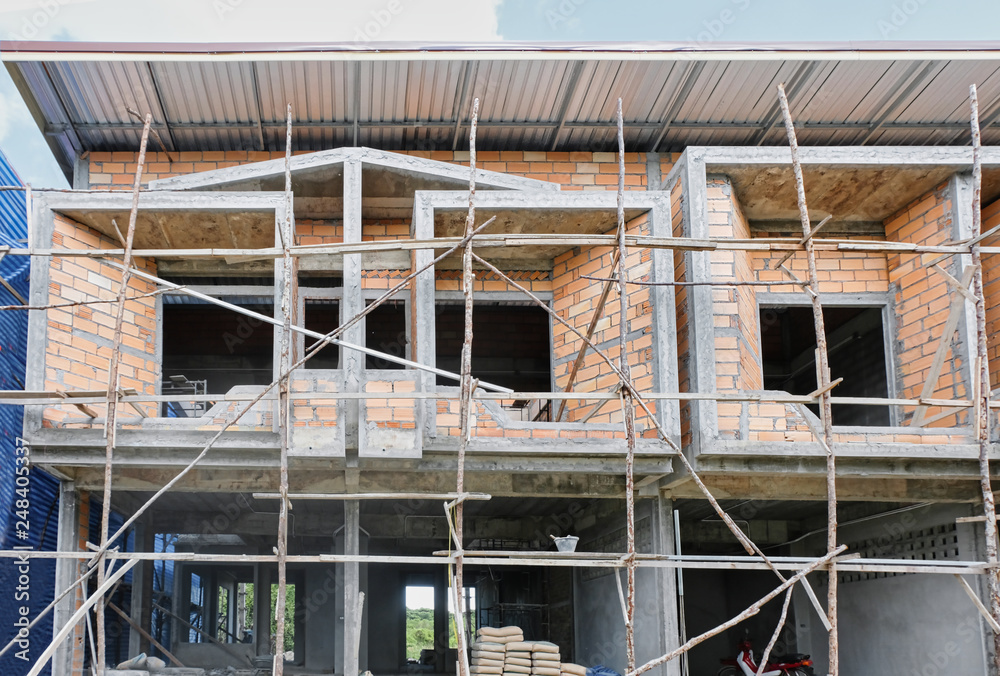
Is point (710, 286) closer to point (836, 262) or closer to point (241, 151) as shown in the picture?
point (836, 262)

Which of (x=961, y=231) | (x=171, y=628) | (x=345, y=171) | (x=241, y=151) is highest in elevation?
(x=241, y=151)

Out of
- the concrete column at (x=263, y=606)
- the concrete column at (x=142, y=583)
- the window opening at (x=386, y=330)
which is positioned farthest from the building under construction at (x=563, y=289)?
the concrete column at (x=263, y=606)

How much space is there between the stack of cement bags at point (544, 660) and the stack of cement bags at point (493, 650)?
226 mm

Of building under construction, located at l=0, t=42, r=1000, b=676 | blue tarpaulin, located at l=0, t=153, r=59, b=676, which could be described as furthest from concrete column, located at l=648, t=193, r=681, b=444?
blue tarpaulin, located at l=0, t=153, r=59, b=676

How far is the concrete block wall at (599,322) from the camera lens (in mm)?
10203

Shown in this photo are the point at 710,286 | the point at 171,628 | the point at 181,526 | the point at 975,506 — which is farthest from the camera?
the point at 171,628

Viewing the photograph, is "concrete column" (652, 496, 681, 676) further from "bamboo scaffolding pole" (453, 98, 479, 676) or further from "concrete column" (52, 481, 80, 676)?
"concrete column" (52, 481, 80, 676)

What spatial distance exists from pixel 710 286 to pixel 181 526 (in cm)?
874

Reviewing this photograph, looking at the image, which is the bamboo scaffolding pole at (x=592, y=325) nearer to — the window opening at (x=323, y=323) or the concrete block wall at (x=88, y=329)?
the concrete block wall at (x=88, y=329)

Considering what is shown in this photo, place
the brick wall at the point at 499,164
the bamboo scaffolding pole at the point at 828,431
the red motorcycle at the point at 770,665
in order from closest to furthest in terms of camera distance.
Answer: the bamboo scaffolding pole at the point at 828,431, the brick wall at the point at 499,164, the red motorcycle at the point at 770,665

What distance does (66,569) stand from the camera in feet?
31.4

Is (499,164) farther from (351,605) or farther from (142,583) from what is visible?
(142,583)

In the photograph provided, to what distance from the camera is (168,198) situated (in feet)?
32.9

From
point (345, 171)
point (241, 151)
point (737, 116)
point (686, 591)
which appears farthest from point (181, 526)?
point (737, 116)
